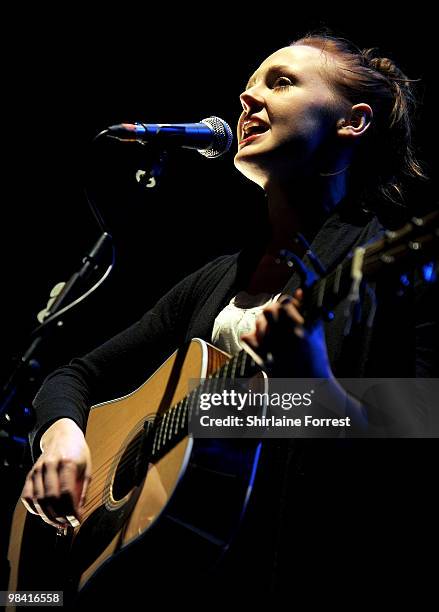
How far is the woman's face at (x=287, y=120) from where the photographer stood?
6.13ft

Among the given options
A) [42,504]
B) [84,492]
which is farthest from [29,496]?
[84,492]

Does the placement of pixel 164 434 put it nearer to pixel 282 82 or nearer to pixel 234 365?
pixel 234 365

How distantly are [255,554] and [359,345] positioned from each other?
61cm

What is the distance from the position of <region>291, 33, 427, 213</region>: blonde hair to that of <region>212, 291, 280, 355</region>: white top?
0.58 m

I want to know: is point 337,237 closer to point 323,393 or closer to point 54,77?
point 323,393

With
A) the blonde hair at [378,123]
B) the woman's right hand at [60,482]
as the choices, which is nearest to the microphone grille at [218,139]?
the blonde hair at [378,123]

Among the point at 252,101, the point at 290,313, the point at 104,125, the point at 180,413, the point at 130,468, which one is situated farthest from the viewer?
the point at 104,125

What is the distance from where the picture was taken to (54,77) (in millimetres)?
3014

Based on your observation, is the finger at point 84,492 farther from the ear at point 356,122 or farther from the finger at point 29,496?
the ear at point 356,122

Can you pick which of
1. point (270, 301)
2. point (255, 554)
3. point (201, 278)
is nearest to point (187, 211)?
point (201, 278)

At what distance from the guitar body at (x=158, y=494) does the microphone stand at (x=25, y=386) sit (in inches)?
12.7

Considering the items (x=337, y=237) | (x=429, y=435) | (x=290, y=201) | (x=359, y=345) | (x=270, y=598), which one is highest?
(x=290, y=201)

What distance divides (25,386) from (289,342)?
28.0 inches

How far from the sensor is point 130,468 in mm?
1603
